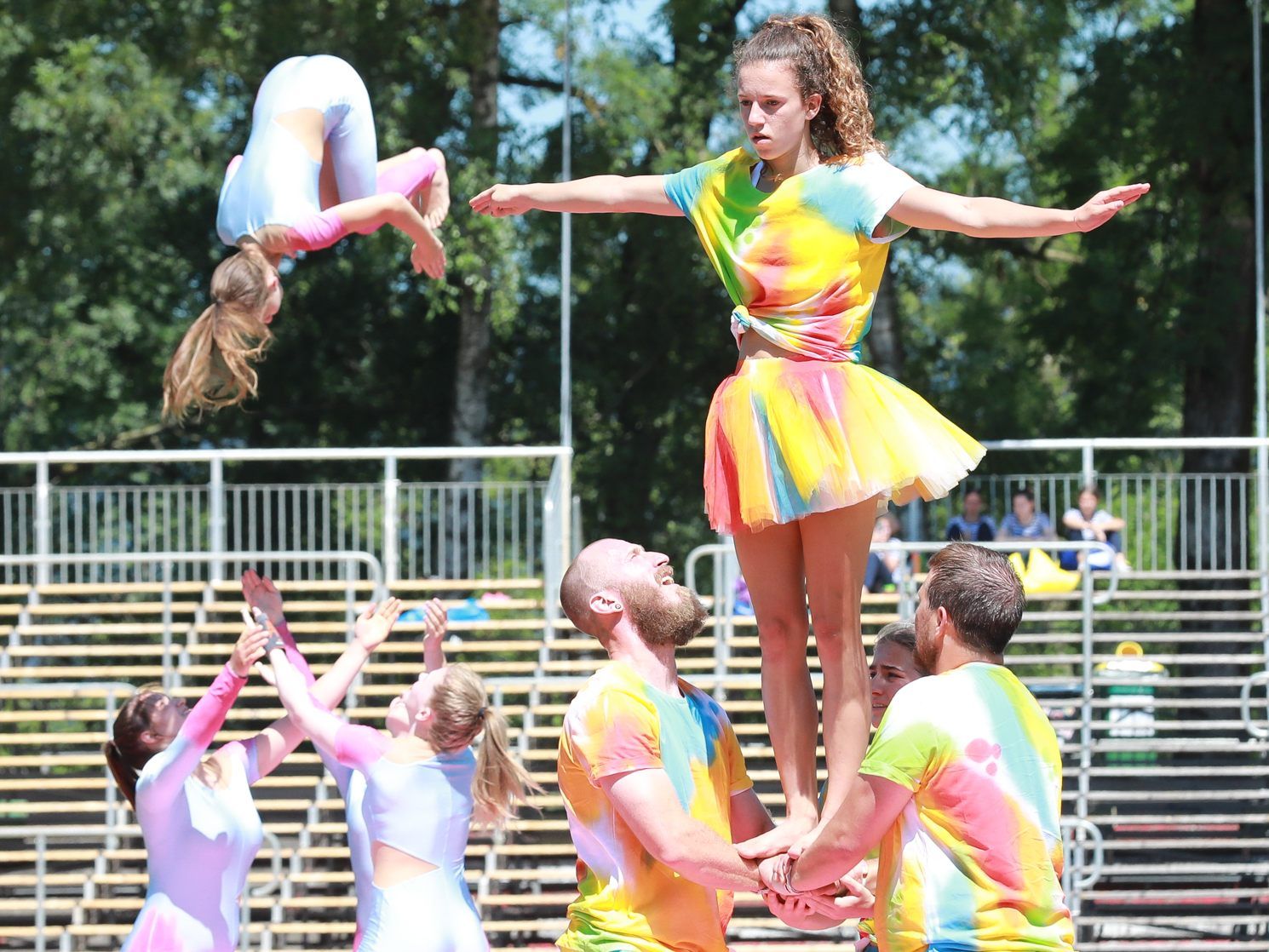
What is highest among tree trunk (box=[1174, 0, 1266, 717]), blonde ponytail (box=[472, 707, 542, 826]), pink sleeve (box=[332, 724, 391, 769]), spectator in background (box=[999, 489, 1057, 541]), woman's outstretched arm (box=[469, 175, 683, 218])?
tree trunk (box=[1174, 0, 1266, 717])

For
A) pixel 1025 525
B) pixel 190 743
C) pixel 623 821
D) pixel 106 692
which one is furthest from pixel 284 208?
pixel 1025 525

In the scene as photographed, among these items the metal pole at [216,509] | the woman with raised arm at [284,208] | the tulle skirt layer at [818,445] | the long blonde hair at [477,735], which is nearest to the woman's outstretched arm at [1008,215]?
the tulle skirt layer at [818,445]

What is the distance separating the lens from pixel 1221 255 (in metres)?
13.2

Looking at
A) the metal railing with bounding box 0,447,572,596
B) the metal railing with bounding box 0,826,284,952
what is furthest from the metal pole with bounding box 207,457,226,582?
the metal railing with bounding box 0,826,284,952

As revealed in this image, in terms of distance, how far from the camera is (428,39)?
14.5 metres

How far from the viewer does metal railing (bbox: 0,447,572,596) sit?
9414 millimetres

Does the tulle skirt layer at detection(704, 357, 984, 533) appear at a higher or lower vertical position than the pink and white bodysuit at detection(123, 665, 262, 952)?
higher

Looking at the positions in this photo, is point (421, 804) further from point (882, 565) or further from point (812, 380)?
point (882, 565)

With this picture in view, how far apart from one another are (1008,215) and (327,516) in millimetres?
8069

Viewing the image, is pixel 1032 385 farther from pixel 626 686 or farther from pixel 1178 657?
pixel 626 686

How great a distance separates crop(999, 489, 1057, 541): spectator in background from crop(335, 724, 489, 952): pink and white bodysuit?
5710 mm

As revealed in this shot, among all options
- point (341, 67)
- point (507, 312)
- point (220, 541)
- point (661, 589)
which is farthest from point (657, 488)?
point (661, 589)

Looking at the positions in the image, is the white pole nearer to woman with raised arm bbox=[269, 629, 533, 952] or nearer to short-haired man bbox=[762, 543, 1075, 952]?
woman with raised arm bbox=[269, 629, 533, 952]

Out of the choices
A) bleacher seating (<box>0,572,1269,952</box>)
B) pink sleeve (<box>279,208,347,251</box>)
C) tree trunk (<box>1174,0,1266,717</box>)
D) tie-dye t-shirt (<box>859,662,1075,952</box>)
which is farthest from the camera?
tree trunk (<box>1174,0,1266,717</box>)
